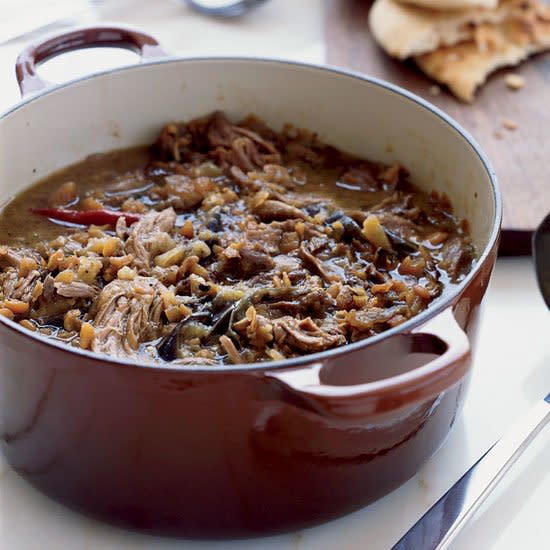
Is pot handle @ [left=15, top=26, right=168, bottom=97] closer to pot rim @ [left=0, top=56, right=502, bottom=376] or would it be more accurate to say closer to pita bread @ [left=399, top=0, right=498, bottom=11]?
pot rim @ [left=0, top=56, right=502, bottom=376]

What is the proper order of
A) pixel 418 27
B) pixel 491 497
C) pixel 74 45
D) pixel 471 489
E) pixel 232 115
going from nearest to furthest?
pixel 471 489 → pixel 491 497 → pixel 74 45 → pixel 232 115 → pixel 418 27

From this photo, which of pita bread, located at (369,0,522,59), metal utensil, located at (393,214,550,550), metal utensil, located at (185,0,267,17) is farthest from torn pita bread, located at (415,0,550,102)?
metal utensil, located at (393,214,550,550)

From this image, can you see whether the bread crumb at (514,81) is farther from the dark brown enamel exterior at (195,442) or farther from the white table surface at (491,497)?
the dark brown enamel exterior at (195,442)

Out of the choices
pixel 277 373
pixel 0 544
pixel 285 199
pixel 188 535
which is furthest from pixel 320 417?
pixel 285 199

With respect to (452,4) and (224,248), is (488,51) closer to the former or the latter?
(452,4)

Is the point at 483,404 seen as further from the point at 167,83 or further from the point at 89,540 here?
the point at 167,83

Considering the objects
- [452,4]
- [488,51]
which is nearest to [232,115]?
[452,4]
